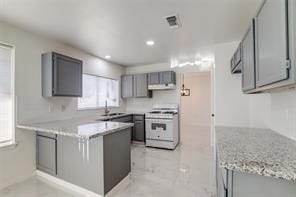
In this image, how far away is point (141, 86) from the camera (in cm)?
501

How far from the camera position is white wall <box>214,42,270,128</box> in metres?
3.12

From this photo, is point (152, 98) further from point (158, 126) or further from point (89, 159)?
point (89, 159)

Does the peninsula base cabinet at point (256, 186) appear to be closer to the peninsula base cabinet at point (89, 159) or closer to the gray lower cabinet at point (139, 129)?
the peninsula base cabinet at point (89, 159)

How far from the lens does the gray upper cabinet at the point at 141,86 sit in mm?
4953

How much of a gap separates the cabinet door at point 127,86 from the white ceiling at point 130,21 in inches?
65.6

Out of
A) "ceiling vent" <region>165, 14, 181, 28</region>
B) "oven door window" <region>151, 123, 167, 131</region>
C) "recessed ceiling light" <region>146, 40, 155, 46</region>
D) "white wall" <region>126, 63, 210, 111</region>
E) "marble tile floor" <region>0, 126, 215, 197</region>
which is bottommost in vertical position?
"marble tile floor" <region>0, 126, 215, 197</region>

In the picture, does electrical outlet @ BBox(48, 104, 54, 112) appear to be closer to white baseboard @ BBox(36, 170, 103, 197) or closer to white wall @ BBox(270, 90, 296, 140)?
white baseboard @ BBox(36, 170, 103, 197)

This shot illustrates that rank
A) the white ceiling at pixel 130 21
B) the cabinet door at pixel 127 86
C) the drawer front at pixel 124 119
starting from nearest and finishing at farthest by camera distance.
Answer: the white ceiling at pixel 130 21
the drawer front at pixel 124 119
the cabinet door at pixel 127 86

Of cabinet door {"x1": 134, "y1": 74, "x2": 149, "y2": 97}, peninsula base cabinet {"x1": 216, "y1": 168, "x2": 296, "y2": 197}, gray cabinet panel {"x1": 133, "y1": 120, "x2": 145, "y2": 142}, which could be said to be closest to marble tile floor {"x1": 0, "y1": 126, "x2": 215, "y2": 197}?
gray cabinet panel {"x1": 133, "y1": 120, "x2": 145, "y2": 142}

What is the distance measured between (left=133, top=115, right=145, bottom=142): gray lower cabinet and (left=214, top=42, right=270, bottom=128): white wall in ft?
7.03

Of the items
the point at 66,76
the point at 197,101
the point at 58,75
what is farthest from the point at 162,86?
the point at 197,101

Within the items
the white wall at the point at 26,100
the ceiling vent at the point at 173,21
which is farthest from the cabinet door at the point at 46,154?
the ceiling vent at the point at 173,21

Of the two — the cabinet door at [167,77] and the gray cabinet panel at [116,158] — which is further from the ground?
the cabinet door at [167,77]

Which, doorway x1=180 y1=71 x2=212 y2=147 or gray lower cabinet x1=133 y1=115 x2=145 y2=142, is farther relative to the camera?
doorway x1=180 y1=71 x2=212 y2=147
